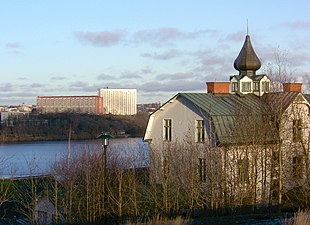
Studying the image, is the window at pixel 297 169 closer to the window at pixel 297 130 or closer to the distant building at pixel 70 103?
the window at pixel 297 130

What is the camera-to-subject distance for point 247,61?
3225 centimetres

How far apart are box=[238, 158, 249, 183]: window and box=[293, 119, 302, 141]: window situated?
344 cm

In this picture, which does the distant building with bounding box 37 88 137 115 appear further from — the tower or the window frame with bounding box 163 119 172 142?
the window frame with bounding box 163 119 172 142

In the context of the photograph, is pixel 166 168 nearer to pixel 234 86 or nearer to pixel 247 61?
pixel 234 86

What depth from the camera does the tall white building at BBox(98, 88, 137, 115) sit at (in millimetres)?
113938

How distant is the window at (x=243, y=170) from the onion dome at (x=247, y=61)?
13.0 meters

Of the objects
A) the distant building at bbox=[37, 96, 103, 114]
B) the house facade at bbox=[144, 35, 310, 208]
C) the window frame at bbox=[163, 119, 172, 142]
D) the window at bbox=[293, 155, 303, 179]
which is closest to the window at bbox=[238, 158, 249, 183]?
the house facade at bbox=[144, 35, 310, 208]

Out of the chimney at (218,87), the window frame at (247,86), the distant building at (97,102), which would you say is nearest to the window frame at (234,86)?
the window frame at (247,86)

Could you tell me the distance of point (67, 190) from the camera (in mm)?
18172

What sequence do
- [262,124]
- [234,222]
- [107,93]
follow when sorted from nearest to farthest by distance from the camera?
[234,222] → [262,124] → [107,93]

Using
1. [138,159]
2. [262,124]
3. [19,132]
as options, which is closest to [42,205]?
[138,159]

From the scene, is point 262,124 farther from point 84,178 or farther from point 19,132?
point 19,132

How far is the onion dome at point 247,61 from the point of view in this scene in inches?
1268

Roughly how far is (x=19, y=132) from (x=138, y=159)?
205ft
